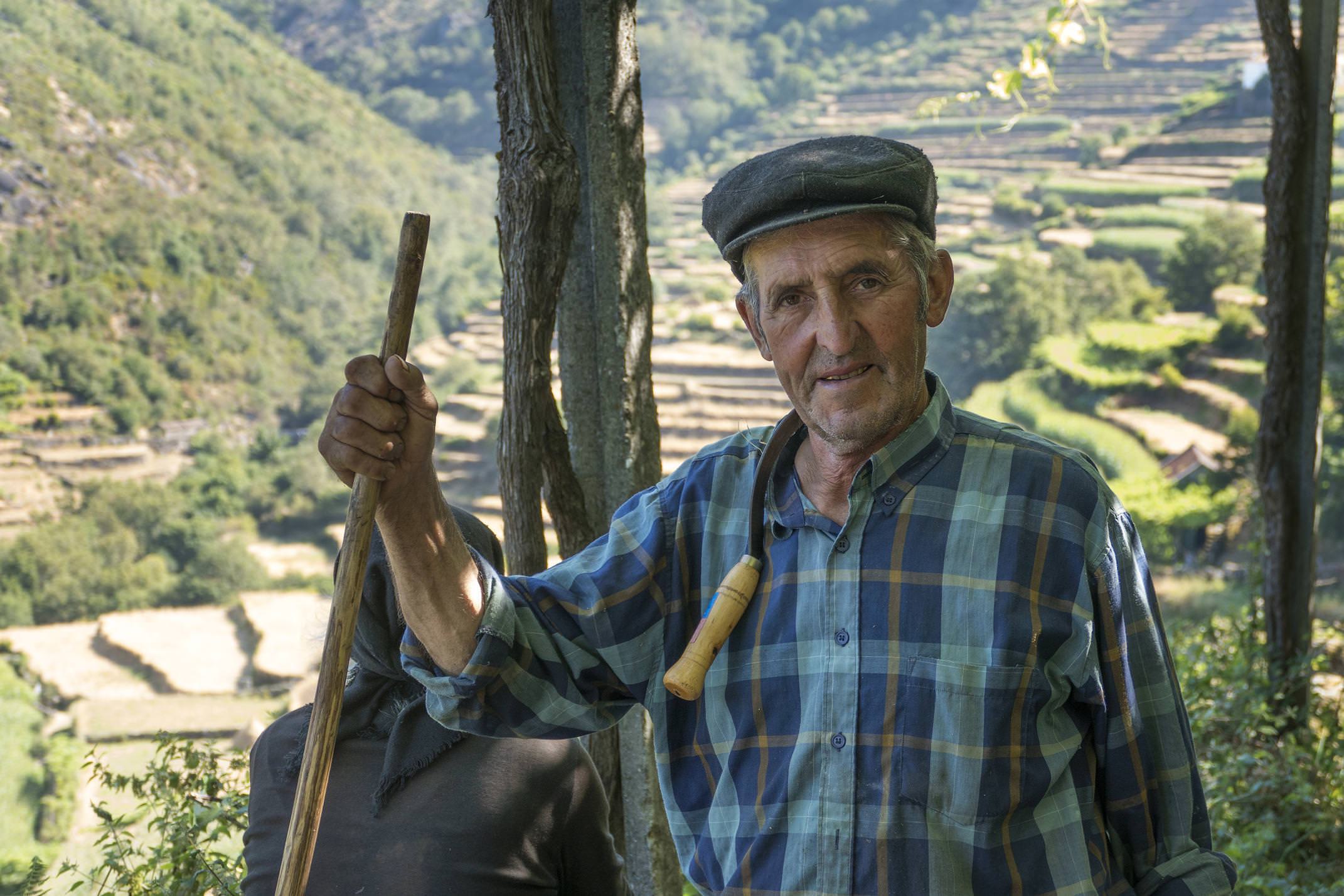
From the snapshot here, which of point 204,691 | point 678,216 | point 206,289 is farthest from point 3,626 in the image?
point 678,216

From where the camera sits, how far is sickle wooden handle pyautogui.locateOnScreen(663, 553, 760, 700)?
144 cm

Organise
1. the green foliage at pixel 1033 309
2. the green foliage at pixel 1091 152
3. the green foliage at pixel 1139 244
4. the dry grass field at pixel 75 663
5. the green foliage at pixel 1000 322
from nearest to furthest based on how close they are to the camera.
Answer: the dry grass field at pixel 75 663 → the green foliage at pixel 1033 309 → the green foliage at pixel 1000 322 → the green foliage at pixel 1139 244 → the green foliage at pixel 1091 152

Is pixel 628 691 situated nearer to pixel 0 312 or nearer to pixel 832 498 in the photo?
pixel 832 498

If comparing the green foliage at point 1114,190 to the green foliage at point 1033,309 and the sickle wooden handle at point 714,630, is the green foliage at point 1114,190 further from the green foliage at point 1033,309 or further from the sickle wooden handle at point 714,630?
the sickle wooden handle at point 714,630

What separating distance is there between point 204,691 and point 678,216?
27.8 metres

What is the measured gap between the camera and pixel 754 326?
1.59m

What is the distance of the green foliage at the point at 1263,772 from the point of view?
11.6 ft

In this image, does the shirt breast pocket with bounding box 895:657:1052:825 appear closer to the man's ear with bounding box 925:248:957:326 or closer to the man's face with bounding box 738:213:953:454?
the man's face with bounding box 738:213:953:454

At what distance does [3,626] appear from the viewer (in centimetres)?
3350

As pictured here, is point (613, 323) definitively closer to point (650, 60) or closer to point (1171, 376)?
point (1171, 376)

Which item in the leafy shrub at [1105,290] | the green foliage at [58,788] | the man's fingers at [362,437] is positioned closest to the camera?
the man's fingers at [362,437]

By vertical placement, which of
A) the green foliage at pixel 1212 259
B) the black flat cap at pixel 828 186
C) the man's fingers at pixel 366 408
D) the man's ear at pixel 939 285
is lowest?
the man's fingers at pixel 366 408

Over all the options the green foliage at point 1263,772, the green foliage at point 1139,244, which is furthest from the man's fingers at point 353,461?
the green foliage at point 1139,244

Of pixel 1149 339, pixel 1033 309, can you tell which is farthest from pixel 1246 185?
pixel 1033 309
